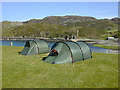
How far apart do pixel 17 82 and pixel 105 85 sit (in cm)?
815

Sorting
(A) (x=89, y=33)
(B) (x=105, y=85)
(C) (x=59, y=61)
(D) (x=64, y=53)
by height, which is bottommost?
(B) (x=105, y=85)

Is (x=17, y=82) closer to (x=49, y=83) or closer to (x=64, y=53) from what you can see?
(x=49, y=83)

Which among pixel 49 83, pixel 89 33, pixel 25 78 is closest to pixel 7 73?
pixel 25 78

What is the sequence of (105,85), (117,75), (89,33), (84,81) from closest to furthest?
(105,85) → (84,81) → (117,75) → (89,33)

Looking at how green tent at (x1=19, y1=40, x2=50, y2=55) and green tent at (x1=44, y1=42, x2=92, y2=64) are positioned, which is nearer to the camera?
green tent at (x1=44, y1=42, x2=92, y2=64)

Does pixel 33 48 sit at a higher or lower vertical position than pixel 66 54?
higher

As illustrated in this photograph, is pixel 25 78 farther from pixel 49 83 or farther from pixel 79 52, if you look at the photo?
pixel 79 52

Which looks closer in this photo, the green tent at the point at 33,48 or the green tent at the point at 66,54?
the green tent at the point at 66,54

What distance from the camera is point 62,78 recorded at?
1212cm

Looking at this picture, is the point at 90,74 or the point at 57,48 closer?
the point at 90,74

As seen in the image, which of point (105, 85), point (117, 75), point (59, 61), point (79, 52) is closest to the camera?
point (105, 85)

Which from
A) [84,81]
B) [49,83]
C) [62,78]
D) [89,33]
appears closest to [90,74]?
[84,81]

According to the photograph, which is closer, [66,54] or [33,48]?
[66,54]

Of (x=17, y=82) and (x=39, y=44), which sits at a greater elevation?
(x=39, y=44)
